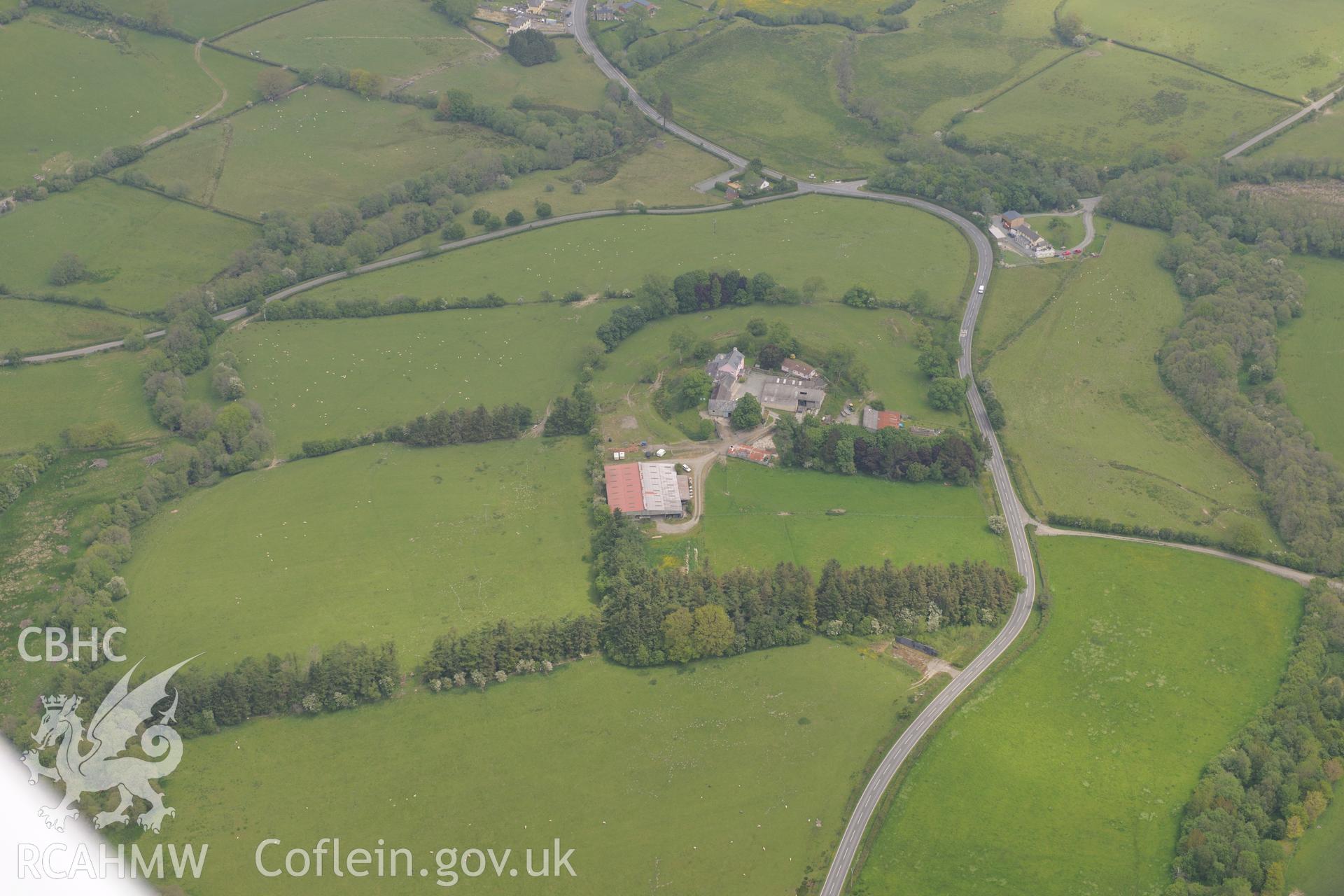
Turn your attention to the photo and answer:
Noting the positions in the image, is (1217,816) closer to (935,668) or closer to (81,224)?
(935,668)

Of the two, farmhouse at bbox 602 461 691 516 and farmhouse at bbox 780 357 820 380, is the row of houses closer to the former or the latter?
farmhouse at bbox 780 357 820 380

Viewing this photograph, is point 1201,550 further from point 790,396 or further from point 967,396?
point 790,396

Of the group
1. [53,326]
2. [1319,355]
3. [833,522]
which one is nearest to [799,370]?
[833,522]

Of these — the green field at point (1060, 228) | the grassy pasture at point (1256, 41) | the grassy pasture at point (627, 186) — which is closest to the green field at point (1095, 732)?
the green field at point (1060, 228)

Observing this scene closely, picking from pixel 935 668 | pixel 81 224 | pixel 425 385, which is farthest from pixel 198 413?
pixel 935 668

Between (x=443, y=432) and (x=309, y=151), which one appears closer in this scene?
(x=443, y=432)

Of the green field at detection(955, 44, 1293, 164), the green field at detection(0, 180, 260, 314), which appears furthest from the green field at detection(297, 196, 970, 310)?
the green field at detection(955, 44, 1293, 164)
